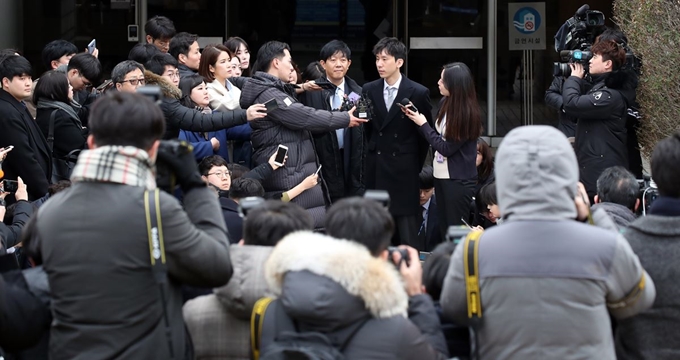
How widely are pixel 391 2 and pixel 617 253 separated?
10.4 m

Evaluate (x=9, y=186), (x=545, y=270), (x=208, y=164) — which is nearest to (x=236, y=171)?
(x=208, y=164)

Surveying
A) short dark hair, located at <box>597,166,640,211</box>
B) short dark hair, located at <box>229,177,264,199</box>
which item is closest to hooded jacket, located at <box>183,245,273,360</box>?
short dark hair, located at <box>229,177,264,199</box>

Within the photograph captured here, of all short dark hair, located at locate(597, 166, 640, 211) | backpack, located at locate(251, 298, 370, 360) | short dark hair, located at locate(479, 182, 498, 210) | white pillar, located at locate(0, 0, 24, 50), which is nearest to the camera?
backpack, located at locate(251, 298, 370, 360)

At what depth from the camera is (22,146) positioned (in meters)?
6.36

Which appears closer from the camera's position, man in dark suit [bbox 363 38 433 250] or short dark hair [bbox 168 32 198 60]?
man in dark suit [bbox 363 38 433 250]

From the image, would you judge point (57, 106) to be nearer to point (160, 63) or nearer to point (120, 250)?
point (160, 63)

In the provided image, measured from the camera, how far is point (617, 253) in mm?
3145

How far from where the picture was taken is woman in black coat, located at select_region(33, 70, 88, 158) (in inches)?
261

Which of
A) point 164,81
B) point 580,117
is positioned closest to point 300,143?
point 164,81

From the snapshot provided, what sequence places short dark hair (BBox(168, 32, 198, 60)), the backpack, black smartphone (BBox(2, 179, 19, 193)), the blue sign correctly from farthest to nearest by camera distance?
the blue sign
short dark hair (BBox(168, 32, 198, 60))
black smartphone (BBox(2, 179, 19, 193))
the backpack

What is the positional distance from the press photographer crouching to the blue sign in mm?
10204

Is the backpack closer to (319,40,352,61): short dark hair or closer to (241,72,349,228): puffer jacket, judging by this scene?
(241,72,349,228): puffer jacket

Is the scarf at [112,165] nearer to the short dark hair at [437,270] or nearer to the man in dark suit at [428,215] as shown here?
the short dark hair at [437,270]

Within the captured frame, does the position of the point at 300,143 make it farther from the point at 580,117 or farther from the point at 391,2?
the point at 391,2
